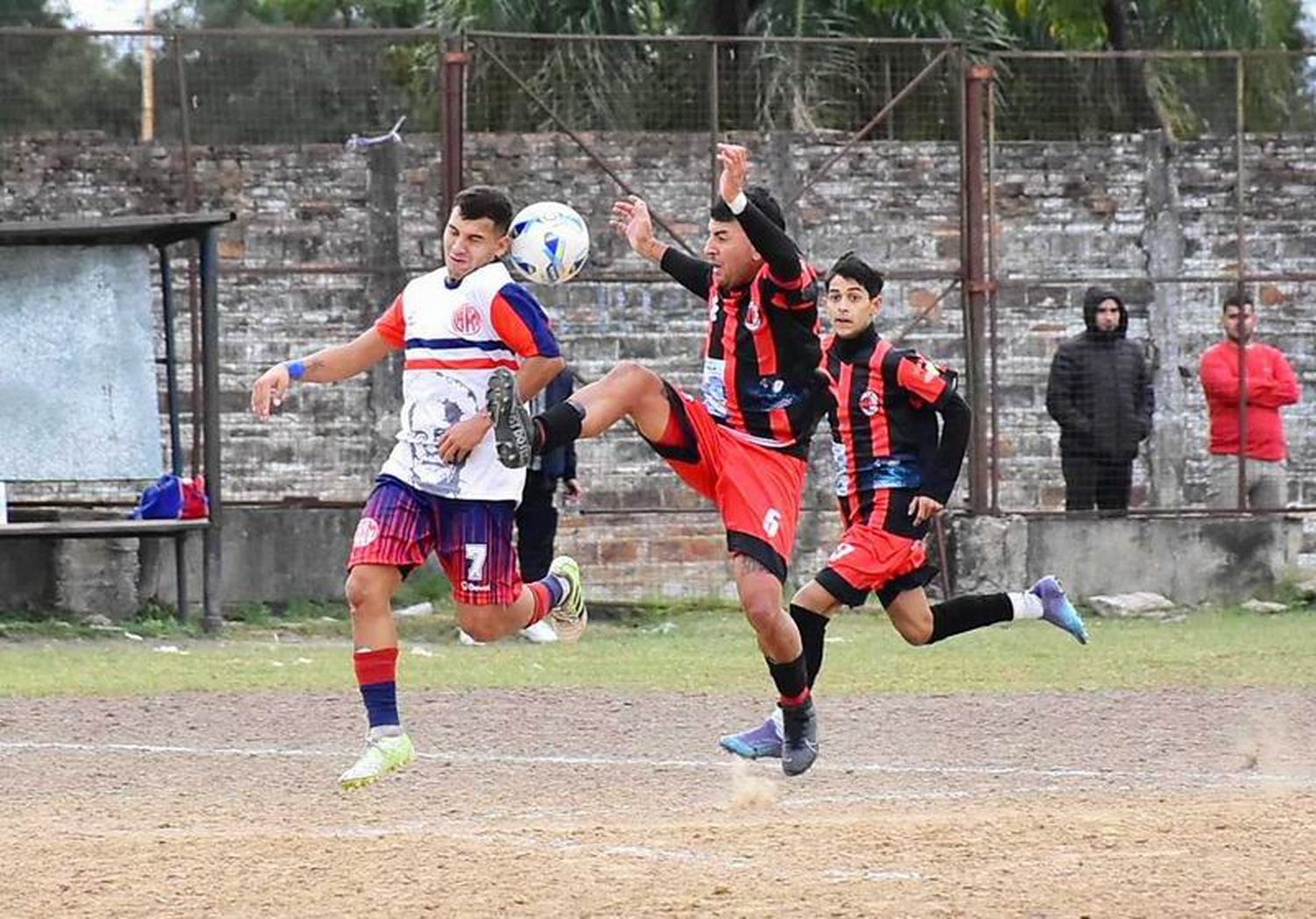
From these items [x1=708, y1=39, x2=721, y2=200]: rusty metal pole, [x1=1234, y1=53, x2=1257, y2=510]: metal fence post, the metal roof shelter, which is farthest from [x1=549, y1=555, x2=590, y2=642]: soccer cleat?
[x1=1234, y1=53, x2=1257, y2=510]: metal fence post

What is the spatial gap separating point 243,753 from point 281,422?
819 centimetres

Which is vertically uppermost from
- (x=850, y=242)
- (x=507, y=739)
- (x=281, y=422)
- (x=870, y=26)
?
(x=870, y=26)

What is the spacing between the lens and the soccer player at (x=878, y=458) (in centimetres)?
1024

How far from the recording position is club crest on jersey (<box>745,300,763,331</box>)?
941 cm

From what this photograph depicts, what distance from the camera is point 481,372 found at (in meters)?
8.99

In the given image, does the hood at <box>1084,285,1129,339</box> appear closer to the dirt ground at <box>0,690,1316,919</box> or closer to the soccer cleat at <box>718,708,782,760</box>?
the dirt ground at <box>0,690,1316,919</box>

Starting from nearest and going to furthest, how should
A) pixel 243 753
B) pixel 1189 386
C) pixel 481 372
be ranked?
pixel 481 372, pixel 243 753, pixel 1189 386

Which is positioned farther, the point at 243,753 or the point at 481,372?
the point at 243,753

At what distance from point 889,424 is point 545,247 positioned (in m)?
1.77

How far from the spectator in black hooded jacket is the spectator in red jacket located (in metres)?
0.53

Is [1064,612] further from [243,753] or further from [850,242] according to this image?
[850,242]

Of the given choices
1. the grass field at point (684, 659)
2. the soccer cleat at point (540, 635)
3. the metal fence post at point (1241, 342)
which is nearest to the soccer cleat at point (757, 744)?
the grass field at point (684, 659)

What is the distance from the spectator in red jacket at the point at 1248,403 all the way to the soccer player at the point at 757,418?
31.7 feet

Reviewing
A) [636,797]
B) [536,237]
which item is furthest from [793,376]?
[636,797]
